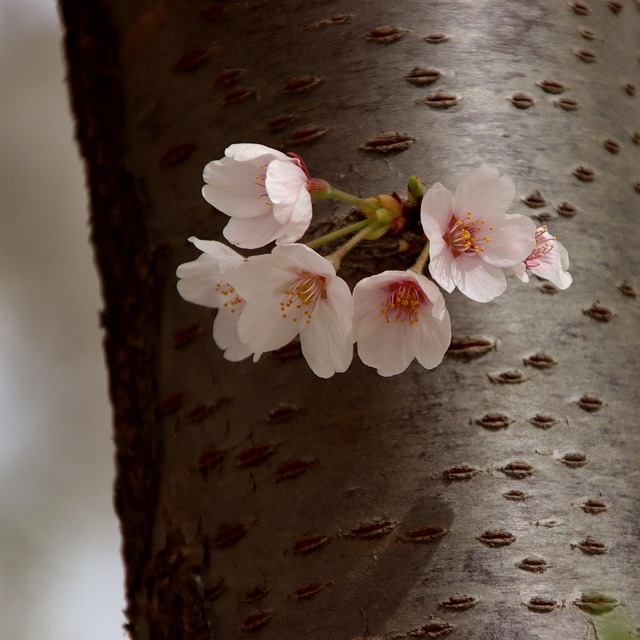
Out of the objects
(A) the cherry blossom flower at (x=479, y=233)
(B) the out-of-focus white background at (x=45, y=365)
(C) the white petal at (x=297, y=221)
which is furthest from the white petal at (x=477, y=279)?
(B) the out-of-focus white background at (x=45, y=365)

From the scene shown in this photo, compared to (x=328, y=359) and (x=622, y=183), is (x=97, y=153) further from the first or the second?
(x=622, y=183)

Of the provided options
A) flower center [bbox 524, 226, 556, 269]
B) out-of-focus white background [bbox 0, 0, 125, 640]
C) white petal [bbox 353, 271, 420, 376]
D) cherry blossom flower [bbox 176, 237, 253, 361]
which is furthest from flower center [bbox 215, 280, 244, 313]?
out-of-focus white background [bbox 0, 0, 125, 640]

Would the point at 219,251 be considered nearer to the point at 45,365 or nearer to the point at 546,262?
the point at 546,262

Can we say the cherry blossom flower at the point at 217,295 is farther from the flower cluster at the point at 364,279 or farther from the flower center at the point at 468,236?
the flower center at the point at 468,236

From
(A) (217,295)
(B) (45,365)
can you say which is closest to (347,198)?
(A) (217,295)

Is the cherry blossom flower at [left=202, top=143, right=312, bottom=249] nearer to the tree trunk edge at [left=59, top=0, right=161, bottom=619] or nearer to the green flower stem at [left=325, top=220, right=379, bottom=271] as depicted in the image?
the green flower stem at [left=325, top=220, right=379, bottom=271]
